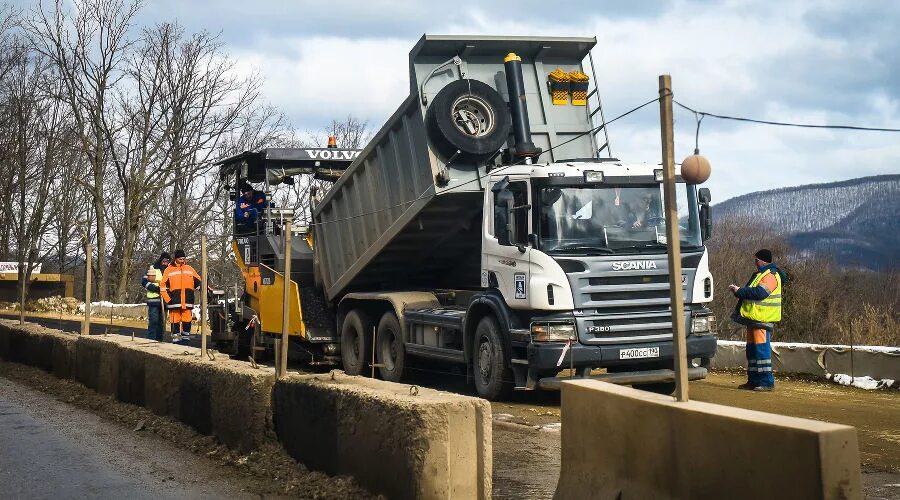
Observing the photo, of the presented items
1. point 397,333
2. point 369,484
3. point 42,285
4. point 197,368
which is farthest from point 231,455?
point 42,285

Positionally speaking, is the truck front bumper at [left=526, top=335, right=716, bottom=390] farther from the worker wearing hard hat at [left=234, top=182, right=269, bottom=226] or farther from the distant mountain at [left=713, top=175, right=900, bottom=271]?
the distant mountain at [left=713, top=175, right=900, bottom=271]

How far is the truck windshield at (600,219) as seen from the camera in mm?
10578

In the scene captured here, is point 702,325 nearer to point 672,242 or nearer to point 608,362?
point 608,362

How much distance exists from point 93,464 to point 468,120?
571cm

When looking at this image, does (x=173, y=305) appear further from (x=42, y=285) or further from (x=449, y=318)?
(x=42, y=285)

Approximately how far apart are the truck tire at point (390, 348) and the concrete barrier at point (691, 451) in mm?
7596

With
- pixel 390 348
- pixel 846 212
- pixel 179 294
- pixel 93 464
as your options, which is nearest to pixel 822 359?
pixel 390 348

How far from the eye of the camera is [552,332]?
10.4 m

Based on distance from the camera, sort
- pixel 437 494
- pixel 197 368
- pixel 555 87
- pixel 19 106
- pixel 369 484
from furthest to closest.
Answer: pixel 19 106 → pixel 555 87 → pixel 197 368 → pixel 369 484 → pixel 437 494

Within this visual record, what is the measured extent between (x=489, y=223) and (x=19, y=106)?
34499mm

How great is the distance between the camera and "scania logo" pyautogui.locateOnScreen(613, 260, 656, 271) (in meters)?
10.5

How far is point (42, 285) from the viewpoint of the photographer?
48.3 meters

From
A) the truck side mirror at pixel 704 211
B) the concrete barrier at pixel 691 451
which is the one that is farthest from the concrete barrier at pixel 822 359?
the concrete barrier at pixel 691 451

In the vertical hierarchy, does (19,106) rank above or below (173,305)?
above
